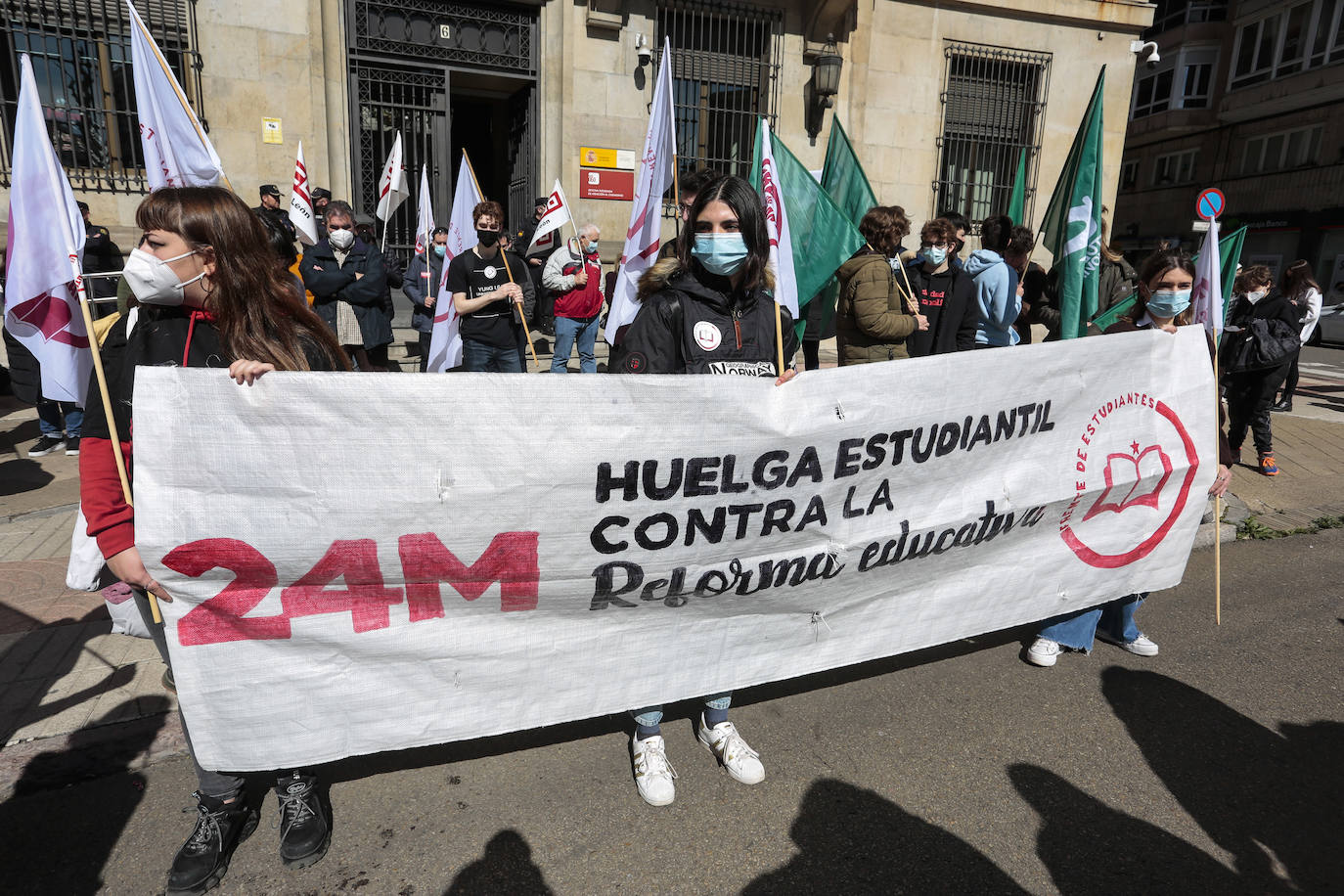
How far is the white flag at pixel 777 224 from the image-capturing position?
4.05 metres

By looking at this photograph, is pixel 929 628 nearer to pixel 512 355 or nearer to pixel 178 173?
pixel 178 173

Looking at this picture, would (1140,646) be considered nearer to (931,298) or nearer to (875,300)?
(875,300)

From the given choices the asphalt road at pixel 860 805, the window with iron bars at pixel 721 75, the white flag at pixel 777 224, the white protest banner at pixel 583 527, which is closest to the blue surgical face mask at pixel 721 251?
the white protest banner at pixel 583 527

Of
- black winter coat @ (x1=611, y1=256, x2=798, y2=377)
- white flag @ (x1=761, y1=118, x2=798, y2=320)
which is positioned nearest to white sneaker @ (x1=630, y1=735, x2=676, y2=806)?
black winter coat @ (x1=611, y1=256, x2=798, y2=377)

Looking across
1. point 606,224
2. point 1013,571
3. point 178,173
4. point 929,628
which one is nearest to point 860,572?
point 929,628

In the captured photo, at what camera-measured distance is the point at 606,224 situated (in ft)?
36.3

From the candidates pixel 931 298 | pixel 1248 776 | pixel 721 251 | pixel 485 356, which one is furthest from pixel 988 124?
pixel 1248 776

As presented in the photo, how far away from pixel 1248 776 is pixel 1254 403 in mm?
5308

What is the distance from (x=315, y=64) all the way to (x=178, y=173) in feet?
24.1

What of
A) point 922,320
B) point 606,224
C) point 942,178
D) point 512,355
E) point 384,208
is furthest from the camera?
point 942,178

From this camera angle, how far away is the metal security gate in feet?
32.8

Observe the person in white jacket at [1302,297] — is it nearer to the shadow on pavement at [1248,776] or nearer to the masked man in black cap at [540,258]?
the shadow on pavement at [1248,776]

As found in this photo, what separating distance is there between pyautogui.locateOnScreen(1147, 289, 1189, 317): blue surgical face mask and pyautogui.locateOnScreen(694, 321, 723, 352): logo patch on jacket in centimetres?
206

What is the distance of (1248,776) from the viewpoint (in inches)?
110
